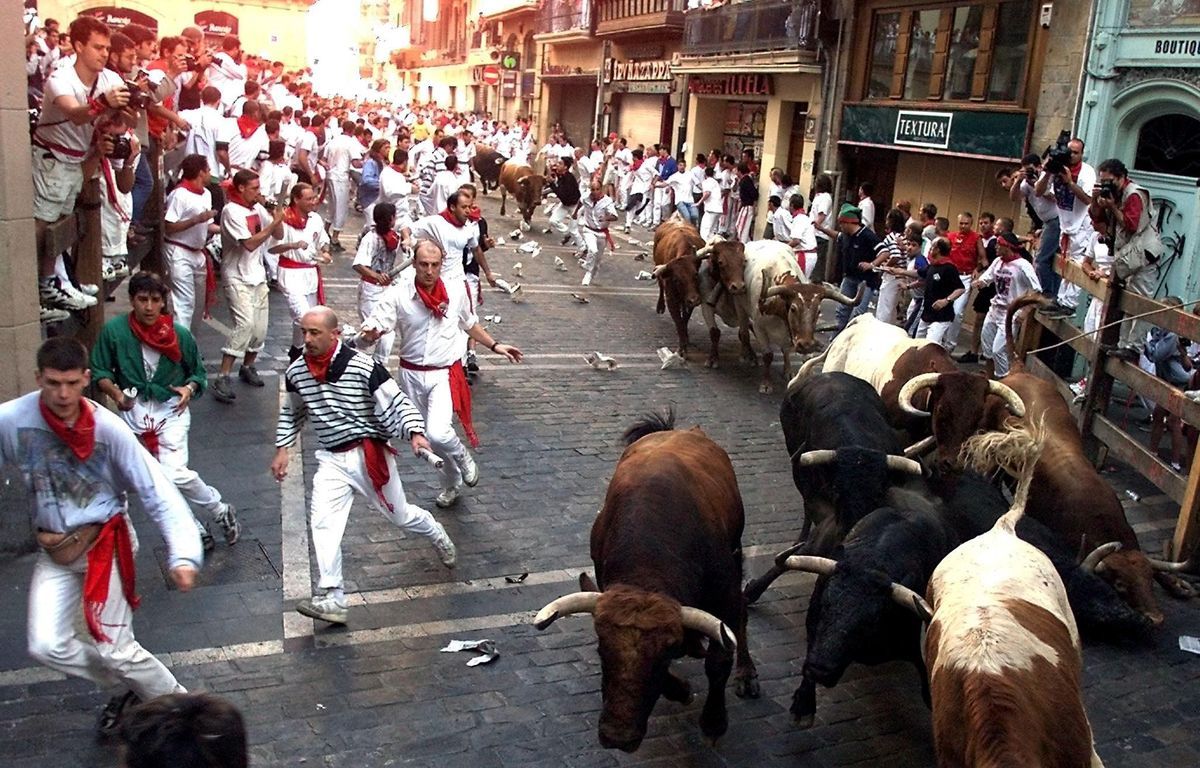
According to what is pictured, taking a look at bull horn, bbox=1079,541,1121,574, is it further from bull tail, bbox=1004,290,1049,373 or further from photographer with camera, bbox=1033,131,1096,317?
photographer with camera, bbox=1033,131,1096,317

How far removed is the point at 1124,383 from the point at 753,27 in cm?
1786

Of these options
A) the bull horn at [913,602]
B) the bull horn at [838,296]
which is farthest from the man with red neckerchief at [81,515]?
the bull horn at [838,296]

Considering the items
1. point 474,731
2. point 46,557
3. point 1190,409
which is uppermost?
point 1190,409

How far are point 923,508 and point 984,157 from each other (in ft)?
41.1

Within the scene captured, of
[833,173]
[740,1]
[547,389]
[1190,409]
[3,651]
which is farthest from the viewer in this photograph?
[740,1]

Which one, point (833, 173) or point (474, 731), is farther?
point (833, 173)

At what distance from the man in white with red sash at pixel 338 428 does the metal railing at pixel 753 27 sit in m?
18.2

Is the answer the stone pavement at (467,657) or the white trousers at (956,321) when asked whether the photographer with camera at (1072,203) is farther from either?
the stone pavement at (467,657)

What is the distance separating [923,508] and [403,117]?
35983 mm

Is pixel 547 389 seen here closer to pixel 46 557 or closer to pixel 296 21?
pixel 46 557

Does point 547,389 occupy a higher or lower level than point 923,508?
lower

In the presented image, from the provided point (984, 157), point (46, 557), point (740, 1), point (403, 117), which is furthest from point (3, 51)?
point (403, 117)

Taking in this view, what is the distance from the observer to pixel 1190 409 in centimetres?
757

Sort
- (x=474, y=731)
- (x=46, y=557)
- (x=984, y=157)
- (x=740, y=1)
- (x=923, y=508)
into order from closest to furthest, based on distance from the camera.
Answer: (x=46, y=557), (x=474, y=731), (x=923, y=508), (x=984, y=157), (x=740, y=1)
